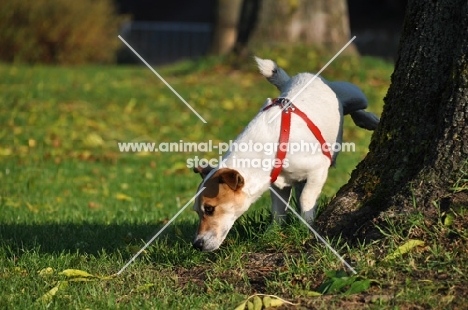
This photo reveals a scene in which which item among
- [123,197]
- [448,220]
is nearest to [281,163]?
[448,220]

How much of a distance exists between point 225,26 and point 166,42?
1046 centimetres

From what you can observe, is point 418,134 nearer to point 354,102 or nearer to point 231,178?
point 231,178

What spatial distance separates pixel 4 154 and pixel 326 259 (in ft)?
24.2

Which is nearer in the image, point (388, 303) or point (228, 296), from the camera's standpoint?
point (388, 303)

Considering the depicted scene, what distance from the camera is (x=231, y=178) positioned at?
17.1ft

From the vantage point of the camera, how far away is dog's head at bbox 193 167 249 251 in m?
5.29

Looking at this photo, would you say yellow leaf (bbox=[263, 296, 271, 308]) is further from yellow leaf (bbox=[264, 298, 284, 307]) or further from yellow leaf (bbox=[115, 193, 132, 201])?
yellow leaf (bbox=[115, 193, 132, 201])

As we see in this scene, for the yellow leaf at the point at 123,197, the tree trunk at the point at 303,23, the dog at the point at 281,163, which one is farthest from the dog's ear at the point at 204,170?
the tree trunk at the point at 303,23

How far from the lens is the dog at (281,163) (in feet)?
17.5

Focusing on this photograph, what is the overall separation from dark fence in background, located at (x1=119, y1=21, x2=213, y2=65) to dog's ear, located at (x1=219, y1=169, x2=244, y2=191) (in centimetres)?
2511

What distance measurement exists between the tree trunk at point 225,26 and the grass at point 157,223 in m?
5.20

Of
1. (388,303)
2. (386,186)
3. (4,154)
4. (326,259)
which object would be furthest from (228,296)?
(4,154)

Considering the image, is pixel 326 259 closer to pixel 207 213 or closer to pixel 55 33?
pixel 207 213

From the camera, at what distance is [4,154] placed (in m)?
11.1
